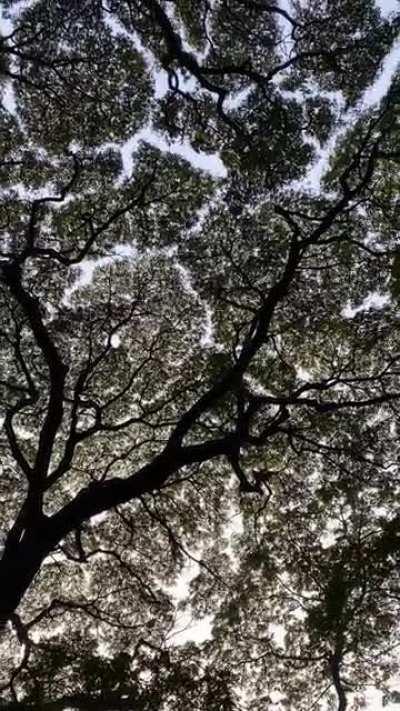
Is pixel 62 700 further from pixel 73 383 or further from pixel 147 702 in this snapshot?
pixel 73 383

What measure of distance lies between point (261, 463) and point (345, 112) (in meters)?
6.39

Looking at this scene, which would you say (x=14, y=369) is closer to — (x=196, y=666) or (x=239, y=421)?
(x=239, y=421)

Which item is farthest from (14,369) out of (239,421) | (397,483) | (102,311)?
(397,483)

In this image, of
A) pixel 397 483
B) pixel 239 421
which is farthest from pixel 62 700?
pixel 397 483

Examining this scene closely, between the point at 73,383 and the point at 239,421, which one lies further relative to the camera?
the point at 73,383

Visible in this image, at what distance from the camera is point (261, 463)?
10172 mm

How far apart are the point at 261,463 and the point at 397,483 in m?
2.48

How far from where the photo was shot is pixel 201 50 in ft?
29.3

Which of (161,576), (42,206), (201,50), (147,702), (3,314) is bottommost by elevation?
(147,702)

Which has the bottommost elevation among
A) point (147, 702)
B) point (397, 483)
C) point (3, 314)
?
point (147, 702)

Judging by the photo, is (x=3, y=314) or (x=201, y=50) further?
(x=3, y=314)

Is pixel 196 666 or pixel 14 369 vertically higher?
pixel 14 369

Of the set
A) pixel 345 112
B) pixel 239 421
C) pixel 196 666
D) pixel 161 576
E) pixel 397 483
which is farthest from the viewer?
pixel 161 576

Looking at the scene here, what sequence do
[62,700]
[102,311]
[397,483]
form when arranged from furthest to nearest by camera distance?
[102,311], [397,483], [62,700]
